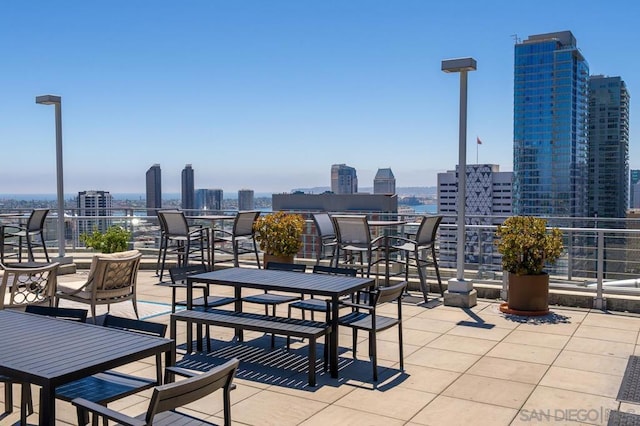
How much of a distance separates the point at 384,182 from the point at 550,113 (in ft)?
111

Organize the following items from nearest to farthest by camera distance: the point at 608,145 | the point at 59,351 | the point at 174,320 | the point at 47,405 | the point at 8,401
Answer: the point at 47,405 → the point at 59,351 → the point at 8,401 → the point at 174,320 → the point at 608,145

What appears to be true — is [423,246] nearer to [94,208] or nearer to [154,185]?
[94,208]

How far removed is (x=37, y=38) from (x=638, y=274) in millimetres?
15696

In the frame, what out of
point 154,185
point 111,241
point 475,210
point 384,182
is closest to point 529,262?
point 111,241

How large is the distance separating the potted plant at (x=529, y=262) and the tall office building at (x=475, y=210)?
924 millimetres

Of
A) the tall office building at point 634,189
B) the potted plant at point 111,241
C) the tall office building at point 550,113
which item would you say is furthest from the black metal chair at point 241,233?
the tall office building at point 550,113

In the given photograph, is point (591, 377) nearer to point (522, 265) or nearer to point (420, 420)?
point (420, 420)

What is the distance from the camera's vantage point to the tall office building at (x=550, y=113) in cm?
5328

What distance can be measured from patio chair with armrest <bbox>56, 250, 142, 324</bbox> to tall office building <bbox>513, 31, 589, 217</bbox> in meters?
47.7

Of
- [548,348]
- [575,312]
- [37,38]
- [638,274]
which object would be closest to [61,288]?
[548,348]

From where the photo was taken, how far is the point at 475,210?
17141mm

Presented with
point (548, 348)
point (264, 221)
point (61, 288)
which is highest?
point (264, 221)

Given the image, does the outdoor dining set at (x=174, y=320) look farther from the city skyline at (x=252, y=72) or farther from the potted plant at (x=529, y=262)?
the city skyline at (x=252, y=72)

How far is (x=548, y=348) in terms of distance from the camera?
5.41 metres
